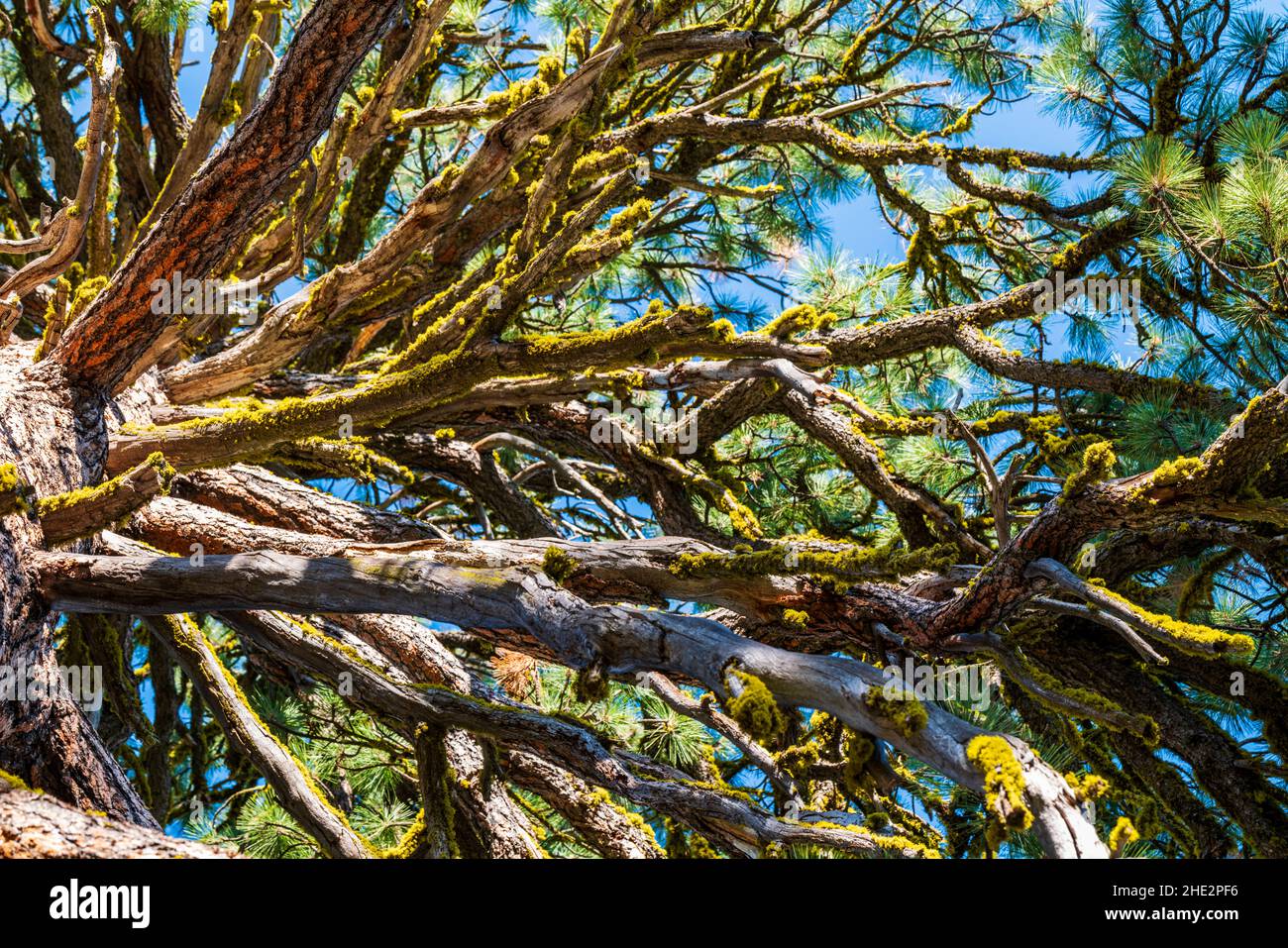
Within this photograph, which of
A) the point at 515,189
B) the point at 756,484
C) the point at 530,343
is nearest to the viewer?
the point at 530,343

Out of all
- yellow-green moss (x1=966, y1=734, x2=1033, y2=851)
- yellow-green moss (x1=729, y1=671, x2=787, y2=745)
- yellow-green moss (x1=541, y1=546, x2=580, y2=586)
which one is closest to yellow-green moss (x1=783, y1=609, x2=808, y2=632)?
yellow-green moss (x1=541, y1=546, x2=580, y2=586)

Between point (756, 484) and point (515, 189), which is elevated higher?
point (515, 189)

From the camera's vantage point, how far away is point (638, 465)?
352cm

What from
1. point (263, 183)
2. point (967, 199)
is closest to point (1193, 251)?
point (967, 199)

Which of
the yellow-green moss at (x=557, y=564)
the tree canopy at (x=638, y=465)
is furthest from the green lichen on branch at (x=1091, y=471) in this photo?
the yellow-green moss at (x=557, y=564)

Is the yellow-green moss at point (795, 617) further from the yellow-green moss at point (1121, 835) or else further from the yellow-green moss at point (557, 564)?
the yellow-green moss at point (1121, 835)

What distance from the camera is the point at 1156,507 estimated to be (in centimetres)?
179

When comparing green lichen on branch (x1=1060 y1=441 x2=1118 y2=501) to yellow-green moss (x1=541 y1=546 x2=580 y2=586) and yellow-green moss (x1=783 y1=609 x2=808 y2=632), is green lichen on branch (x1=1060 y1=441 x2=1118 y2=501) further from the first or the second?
yellow-green moss (x1=541 y1=546 x2=580 y2=586)

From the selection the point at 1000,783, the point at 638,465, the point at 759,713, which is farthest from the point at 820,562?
the point at 638,465

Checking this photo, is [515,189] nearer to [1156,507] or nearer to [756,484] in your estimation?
[756,484]

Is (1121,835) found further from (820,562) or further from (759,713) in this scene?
(820,562)

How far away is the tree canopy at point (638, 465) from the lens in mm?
1899

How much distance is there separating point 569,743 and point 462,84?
456 cm

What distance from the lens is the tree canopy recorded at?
1.90 metres
